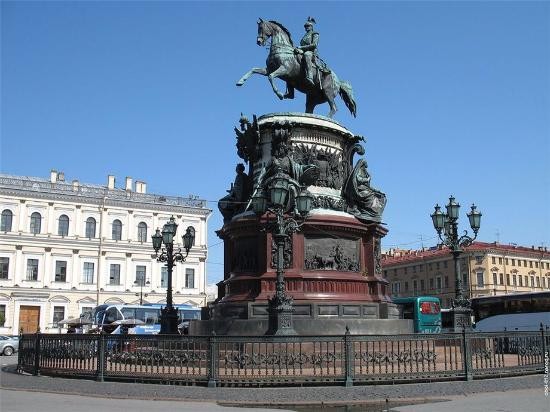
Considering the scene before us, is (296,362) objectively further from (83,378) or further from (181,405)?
(83,378)

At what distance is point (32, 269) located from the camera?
65125 millimetres

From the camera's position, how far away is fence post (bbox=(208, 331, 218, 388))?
547 inches

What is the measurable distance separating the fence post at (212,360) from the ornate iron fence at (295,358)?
2 cm

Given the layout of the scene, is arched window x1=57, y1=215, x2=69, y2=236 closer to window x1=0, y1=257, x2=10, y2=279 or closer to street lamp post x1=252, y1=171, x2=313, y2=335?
window x1=0, y1=257, x2=10, y2=279

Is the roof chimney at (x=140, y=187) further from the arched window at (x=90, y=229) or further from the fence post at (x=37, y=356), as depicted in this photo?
the fence post at (x=37, y=356)

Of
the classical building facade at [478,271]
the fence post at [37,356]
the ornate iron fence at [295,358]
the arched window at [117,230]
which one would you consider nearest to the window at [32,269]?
the arched window at [117,230]

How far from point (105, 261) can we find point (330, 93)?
49.2 meters

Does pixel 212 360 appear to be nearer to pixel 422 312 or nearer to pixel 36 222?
pixel 422 312

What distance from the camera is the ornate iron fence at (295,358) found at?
46.0 ft

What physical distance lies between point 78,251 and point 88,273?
258 cm

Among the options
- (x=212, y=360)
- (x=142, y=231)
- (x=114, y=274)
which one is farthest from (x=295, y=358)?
(x=142, y=231)

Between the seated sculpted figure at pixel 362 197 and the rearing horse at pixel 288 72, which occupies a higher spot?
the rearing horse at pixel 288 72

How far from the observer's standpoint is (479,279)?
92.1m

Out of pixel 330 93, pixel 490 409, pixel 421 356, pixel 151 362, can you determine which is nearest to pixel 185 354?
pixel 151 362
